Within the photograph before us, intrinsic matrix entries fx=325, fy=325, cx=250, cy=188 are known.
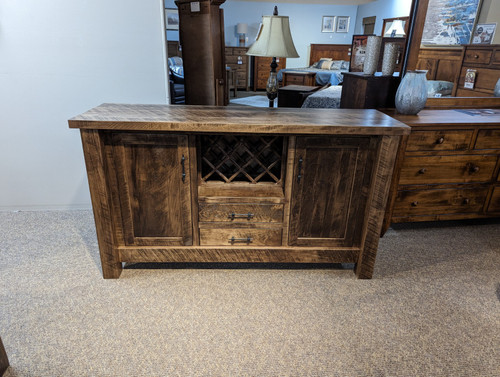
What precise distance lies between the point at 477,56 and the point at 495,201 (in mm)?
1097

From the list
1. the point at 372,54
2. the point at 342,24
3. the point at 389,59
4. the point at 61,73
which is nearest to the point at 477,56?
the point at 389,59

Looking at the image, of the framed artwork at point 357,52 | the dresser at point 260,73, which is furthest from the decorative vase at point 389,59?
the dresser at point 260,73

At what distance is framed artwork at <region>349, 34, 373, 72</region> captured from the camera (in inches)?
112

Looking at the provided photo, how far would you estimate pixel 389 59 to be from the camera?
2.30 metres

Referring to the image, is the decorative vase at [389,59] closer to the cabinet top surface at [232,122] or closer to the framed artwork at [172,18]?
the cabinet top surface at [232,122]

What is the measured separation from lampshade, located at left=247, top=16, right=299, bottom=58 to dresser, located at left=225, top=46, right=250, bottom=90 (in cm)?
458

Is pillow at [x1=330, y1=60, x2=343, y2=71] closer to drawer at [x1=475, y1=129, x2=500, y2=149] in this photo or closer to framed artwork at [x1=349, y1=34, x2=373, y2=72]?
framed artwork at [x1=349, y1=34, x2=373, y2=72]

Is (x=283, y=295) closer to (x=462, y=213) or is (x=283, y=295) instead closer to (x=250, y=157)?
(x=250, y=157)

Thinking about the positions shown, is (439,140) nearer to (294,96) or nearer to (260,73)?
(294,96)

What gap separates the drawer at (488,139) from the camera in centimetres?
219

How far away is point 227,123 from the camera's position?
150 cm

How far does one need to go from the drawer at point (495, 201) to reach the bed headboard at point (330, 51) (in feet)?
6.16

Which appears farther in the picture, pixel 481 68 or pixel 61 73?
pixel 481 68

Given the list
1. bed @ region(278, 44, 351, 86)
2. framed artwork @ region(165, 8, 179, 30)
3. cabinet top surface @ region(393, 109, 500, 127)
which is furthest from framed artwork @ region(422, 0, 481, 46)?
framed artwork @ region(165, 8, 179, 30)
